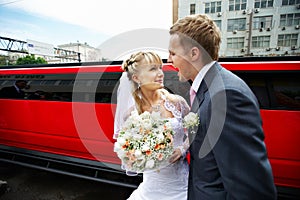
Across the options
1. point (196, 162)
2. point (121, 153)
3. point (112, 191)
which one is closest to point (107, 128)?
point (112, 191)

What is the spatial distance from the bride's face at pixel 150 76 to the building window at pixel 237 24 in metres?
23.9

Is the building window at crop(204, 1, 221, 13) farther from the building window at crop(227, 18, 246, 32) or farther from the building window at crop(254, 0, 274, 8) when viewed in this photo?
the building window at crop(254, 0, 274, 8)

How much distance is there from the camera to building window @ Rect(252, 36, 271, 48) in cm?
2112

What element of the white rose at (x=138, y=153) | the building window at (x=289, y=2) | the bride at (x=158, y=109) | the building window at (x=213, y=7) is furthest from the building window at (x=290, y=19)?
the white rose at (x=138, y=153)

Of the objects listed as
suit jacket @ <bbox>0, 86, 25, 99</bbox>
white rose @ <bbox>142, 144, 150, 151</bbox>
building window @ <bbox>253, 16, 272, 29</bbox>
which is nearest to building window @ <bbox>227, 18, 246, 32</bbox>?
building window @ <bbox>253, 16, 272, 29</bbox>

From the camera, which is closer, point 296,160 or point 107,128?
point 296,160

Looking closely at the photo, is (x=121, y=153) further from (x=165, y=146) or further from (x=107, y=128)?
(x=107, y=128)

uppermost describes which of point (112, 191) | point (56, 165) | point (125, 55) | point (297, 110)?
point (125, 55)

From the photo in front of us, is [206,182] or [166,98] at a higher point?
[166,98]

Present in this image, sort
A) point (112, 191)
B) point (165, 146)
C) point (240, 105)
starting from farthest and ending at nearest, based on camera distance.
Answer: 1. point (112, 191)
2. point (165, 146)
3. point (240, 105)

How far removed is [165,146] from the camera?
3.51 feet

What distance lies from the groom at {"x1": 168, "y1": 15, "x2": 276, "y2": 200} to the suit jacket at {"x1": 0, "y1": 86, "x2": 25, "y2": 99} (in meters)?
3.18

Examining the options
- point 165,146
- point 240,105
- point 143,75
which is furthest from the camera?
point 143,75

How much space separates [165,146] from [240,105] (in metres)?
0.53
